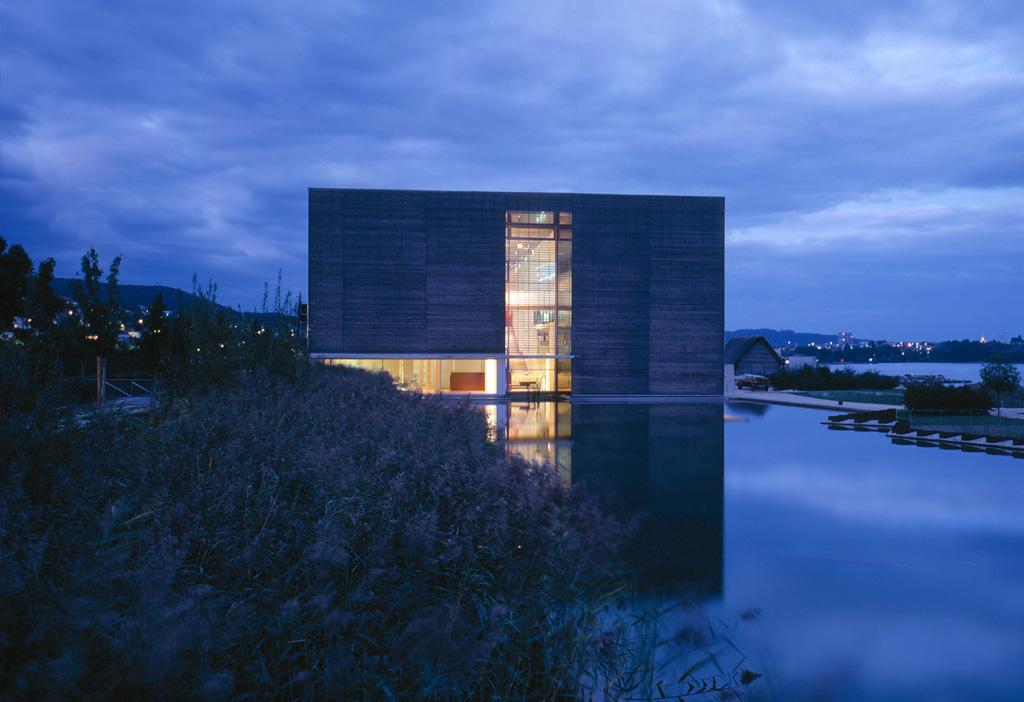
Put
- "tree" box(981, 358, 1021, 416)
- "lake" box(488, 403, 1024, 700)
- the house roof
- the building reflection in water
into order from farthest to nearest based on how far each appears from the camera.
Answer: the house roof < "tree" box(981, 358, 1021, 416) < the building reflection in water < "lake" box(488, 403, 1024, 700)

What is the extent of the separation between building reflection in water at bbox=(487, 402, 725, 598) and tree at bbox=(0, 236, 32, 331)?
1617 cm

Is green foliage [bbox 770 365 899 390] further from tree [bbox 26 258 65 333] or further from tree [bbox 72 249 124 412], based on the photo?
tree [bbox 26 258 65 333]

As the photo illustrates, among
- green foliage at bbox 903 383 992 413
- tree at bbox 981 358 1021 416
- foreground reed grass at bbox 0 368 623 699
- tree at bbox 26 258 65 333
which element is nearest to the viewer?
foreground reed grass at bbox 0 368 623 699

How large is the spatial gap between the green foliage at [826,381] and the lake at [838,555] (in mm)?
22254

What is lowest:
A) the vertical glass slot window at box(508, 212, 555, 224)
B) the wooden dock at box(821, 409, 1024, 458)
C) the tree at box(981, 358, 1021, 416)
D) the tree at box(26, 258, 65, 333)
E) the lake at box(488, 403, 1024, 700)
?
the lake at box(488, 403, 1024, 700)

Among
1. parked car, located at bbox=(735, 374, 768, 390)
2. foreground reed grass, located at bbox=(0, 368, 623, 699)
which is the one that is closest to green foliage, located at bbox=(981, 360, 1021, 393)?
Answer: parked car, located at bbox=(735, 374, 768, 390)

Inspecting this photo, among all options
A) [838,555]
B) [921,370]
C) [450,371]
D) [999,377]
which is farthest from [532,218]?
[921,370]

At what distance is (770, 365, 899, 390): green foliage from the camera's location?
1391 inches

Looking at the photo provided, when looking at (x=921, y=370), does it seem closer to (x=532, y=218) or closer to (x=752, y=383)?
(x=752, y=383)

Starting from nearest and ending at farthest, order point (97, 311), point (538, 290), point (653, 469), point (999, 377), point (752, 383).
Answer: point (653, 469), point (999, 377), point (97, 311), point (538, 290), point (752, 383)

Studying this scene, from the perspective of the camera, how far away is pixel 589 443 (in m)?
14.7

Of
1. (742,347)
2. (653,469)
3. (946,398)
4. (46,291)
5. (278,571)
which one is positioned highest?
(46,291)

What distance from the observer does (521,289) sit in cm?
3097

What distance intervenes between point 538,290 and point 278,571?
27.7 meters
